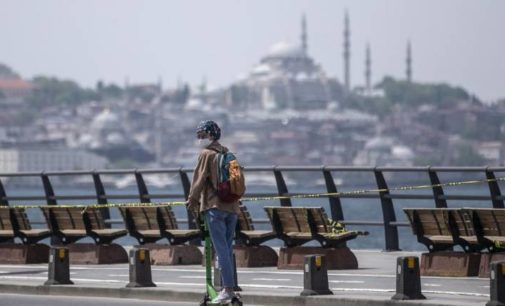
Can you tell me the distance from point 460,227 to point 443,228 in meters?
0.28

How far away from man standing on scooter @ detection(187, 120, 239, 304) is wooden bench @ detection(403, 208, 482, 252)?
430cm

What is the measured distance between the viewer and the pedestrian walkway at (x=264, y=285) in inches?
736

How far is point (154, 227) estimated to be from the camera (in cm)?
2530

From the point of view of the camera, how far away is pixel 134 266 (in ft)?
67.4

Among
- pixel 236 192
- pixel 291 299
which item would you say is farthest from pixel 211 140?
pixel 291 299

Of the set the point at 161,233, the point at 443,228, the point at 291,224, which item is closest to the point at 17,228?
the point at 161,233

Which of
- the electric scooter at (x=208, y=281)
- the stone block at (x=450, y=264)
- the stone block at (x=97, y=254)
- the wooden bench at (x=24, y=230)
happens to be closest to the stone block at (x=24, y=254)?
the wooden bench at (x=24, y=230)

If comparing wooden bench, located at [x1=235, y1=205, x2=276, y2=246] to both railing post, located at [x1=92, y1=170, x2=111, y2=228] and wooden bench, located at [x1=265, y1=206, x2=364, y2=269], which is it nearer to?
wooden bench, located at [x1=265, y1=206, x2=364, y2=269]

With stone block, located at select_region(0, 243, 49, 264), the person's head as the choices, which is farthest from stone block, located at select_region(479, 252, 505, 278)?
stone block, located at select_region(0, 243, 49, 264)

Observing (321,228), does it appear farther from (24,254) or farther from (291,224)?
(24,254)

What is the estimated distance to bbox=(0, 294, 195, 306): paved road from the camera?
19625mm

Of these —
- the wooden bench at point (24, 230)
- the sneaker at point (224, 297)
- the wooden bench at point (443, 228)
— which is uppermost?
the wooden bench at point (443, 228)

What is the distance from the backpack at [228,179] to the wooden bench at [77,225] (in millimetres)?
7694

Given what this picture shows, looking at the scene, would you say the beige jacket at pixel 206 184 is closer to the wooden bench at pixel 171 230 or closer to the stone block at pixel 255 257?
the stone block at pixel 255 257
